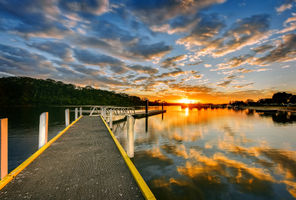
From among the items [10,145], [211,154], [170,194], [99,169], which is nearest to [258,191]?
[170,194]

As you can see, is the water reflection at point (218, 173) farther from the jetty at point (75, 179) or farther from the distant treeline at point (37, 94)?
the distant treeline at point (37, 94)

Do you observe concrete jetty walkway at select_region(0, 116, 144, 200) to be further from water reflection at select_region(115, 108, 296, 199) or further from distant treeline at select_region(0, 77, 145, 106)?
distant treeline at select_region(0, 77, 145, 106)

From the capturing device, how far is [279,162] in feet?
32.6

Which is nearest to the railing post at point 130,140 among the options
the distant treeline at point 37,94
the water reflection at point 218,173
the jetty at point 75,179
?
the jetty at point 75,179

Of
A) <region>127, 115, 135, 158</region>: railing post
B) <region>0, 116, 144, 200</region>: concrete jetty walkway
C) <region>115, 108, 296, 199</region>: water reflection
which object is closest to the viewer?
<region>0, 116, 144, 200</region>: concrete jetty walkway

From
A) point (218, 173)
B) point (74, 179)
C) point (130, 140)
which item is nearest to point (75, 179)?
point (74, 179)

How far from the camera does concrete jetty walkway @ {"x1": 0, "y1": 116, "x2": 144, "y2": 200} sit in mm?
3174

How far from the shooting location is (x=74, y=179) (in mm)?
3822

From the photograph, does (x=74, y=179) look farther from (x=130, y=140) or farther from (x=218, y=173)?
(x=218, y=173)

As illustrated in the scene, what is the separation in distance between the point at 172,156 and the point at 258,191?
5460 millimetres

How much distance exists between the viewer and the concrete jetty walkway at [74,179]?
3.17 metres

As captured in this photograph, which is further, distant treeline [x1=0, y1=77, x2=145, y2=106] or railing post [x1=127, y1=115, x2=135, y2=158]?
distant treeline [x1=0, y1=77, x2=145, y2=106]

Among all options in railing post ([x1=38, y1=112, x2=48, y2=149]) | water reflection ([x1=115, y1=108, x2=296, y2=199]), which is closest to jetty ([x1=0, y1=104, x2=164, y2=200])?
railing post ([x1=38, y1=112, x2=48, y2=149])

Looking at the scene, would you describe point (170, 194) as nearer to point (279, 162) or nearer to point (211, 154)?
point (211, 154)
